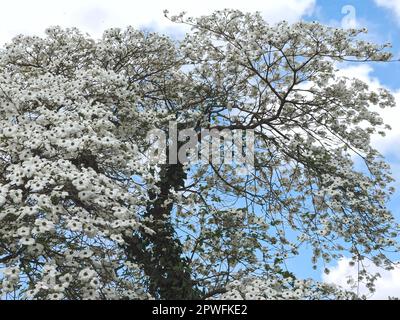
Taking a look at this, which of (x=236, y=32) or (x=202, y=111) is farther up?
(x=236, y=32)

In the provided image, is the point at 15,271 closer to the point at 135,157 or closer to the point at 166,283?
the point at 135,157

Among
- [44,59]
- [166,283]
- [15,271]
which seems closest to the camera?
[15,271]

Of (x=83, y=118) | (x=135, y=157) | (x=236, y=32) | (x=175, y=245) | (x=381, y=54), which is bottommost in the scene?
(x=175, y=245)

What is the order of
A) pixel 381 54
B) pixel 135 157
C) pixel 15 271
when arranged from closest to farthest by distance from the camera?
1. pixel 15 271
2. pixel 135 157
3. pixel 381 54

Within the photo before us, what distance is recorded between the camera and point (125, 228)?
23.1ft

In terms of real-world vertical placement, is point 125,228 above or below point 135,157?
below

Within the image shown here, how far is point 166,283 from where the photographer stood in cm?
891

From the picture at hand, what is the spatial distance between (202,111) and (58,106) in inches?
140

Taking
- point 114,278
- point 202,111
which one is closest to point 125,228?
point 114,278

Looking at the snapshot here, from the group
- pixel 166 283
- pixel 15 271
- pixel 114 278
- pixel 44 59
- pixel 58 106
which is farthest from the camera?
pixel 44 59

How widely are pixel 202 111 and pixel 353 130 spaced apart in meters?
2.93
